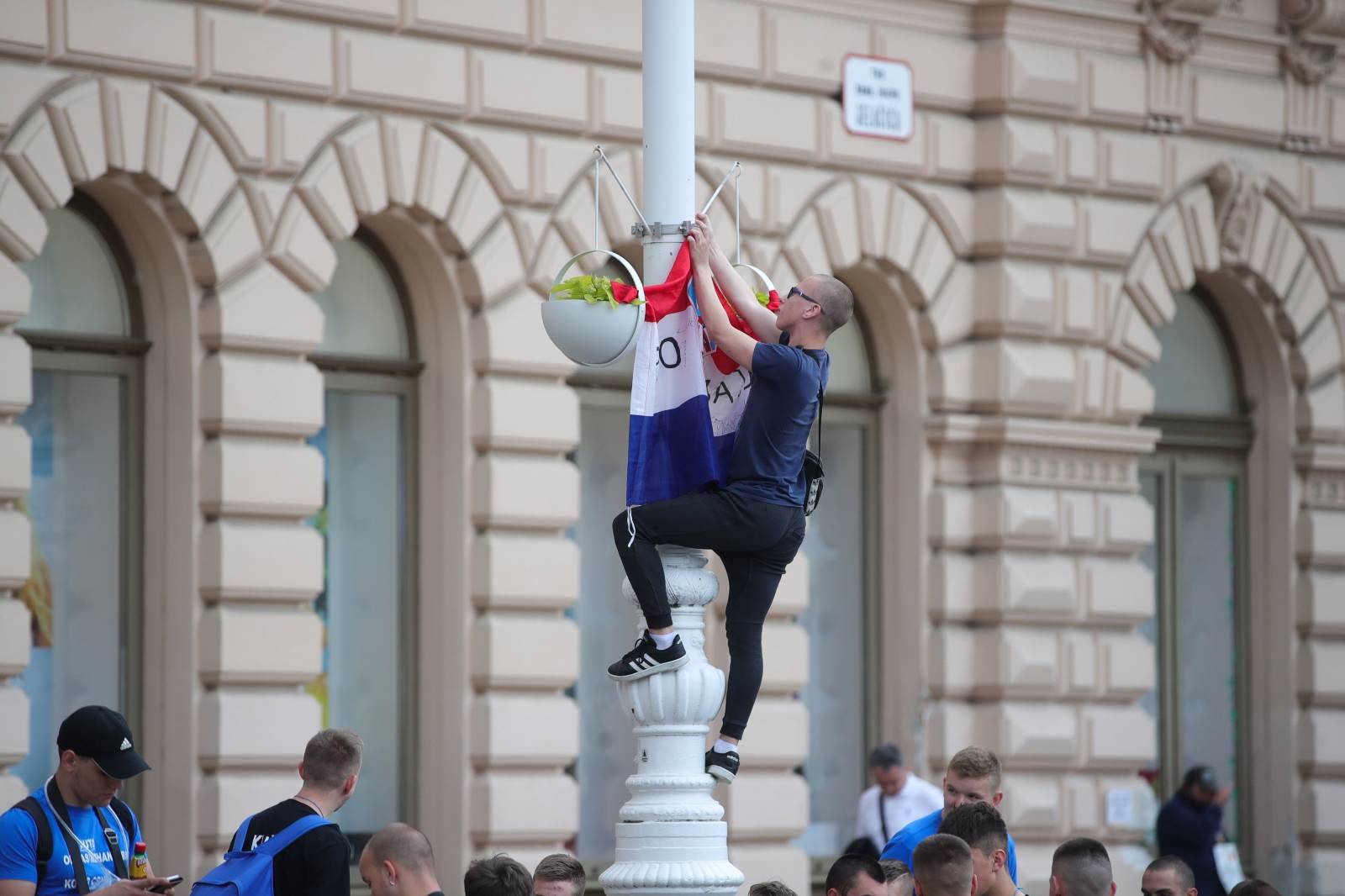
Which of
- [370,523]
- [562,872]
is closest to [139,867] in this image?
[562,872]

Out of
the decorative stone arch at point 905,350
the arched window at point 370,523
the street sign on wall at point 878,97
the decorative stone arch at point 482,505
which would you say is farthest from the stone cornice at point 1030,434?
the arched window at point 370,523

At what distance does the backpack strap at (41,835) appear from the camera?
26.9 feet

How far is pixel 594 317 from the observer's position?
7711 mm

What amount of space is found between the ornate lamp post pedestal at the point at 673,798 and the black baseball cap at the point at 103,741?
1.78 meters

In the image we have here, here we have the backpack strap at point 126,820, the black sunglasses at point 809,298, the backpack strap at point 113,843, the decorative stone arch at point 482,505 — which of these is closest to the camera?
the black sunglasses at point 809,298

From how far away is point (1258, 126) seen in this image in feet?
58.7

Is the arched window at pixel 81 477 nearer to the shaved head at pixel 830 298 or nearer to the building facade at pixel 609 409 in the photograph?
the building facade at pixel 609 409

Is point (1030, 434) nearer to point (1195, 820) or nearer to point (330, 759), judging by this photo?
point (1195, 820)

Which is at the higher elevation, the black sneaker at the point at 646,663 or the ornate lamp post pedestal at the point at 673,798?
the black sneaker at the point at 646,663

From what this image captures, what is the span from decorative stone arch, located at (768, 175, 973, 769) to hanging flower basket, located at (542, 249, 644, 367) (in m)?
8.32

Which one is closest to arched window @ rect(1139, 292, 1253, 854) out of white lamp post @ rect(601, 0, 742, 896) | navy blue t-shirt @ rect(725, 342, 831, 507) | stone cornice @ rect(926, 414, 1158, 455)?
stone cornice @ rect(926, 414, 1158, 455)

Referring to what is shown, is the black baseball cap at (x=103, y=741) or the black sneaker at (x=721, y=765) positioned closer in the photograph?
the black sneaker at (x=721, y=765)

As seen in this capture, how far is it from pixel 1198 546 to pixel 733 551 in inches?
433

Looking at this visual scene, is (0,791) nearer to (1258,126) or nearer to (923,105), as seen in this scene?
(923,105)
